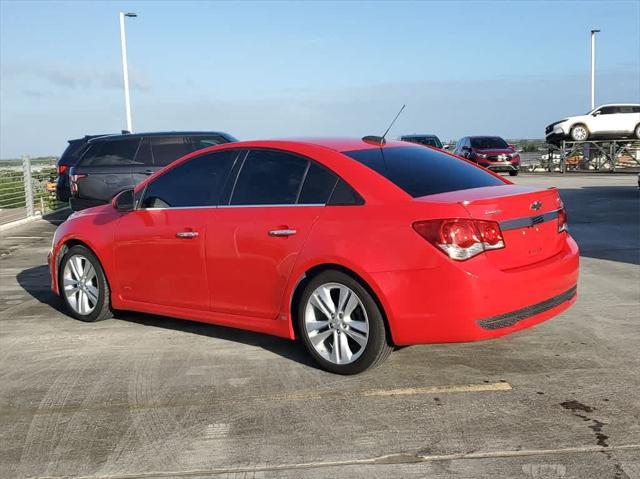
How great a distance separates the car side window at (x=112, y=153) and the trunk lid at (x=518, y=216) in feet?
28.0

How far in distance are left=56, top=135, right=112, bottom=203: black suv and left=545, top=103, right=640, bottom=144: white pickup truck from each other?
21799mm

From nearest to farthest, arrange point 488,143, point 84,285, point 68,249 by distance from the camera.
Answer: point 84,285 → point 68,249 → point 488,143

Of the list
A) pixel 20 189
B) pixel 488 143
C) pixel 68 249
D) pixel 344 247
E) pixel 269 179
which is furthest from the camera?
pixel 488 143

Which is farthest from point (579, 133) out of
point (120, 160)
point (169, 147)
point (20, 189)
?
point (120, 160)

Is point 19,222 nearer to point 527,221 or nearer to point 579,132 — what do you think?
point 527,221

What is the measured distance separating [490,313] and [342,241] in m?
1.02

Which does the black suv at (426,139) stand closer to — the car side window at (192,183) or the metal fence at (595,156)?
the metal fence at (595,156)

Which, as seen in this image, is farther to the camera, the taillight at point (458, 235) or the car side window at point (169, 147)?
the car side window at point (169, 147)

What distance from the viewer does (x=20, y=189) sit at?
1811 cm

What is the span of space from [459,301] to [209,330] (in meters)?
2.60

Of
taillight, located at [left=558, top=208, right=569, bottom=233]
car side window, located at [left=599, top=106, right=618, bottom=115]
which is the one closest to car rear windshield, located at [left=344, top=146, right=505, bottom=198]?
taillight, located at [left=558, top=208, right=569, bottom=233]

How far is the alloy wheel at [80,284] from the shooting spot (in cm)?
629

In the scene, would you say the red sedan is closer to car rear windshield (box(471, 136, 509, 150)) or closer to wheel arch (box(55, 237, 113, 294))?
wheel arch (box(55, 237, 113, 294))

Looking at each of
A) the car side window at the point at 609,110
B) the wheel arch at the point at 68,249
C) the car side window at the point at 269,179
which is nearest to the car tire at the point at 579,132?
the car side window at the point at 609,110
